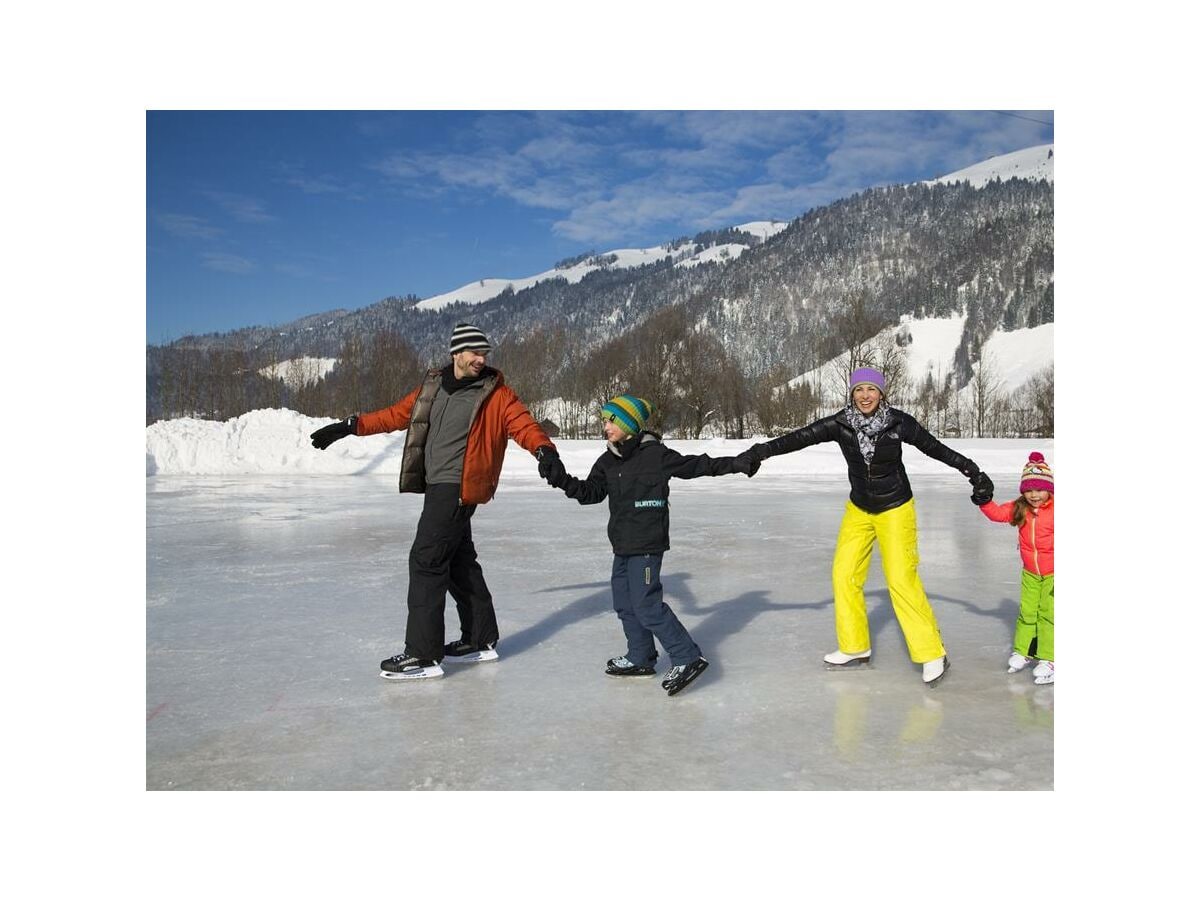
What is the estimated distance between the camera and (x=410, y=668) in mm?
4078

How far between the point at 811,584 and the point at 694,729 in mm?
3216

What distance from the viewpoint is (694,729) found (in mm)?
3355

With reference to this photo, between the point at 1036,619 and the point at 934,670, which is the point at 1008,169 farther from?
the point at 934,670

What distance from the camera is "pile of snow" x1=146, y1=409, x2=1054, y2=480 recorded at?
18.9 metres

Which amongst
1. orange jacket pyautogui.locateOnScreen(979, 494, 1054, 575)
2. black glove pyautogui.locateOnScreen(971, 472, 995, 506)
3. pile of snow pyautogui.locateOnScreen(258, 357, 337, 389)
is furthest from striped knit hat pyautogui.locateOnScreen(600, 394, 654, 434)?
pile of snow pyautogui.locateOnScreen(258, 357, 337, 389)

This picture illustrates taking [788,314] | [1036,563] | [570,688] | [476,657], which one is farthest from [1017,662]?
[788,314]

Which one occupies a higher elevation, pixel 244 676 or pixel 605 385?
pixel 605 385

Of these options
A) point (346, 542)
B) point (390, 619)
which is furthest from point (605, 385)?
point (390, 619)

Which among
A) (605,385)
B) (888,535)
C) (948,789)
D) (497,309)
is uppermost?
(497,309)

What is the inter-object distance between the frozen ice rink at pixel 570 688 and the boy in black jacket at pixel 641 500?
0.72 feet

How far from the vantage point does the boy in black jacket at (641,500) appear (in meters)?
3.85

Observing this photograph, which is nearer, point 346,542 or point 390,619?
point 390,619
